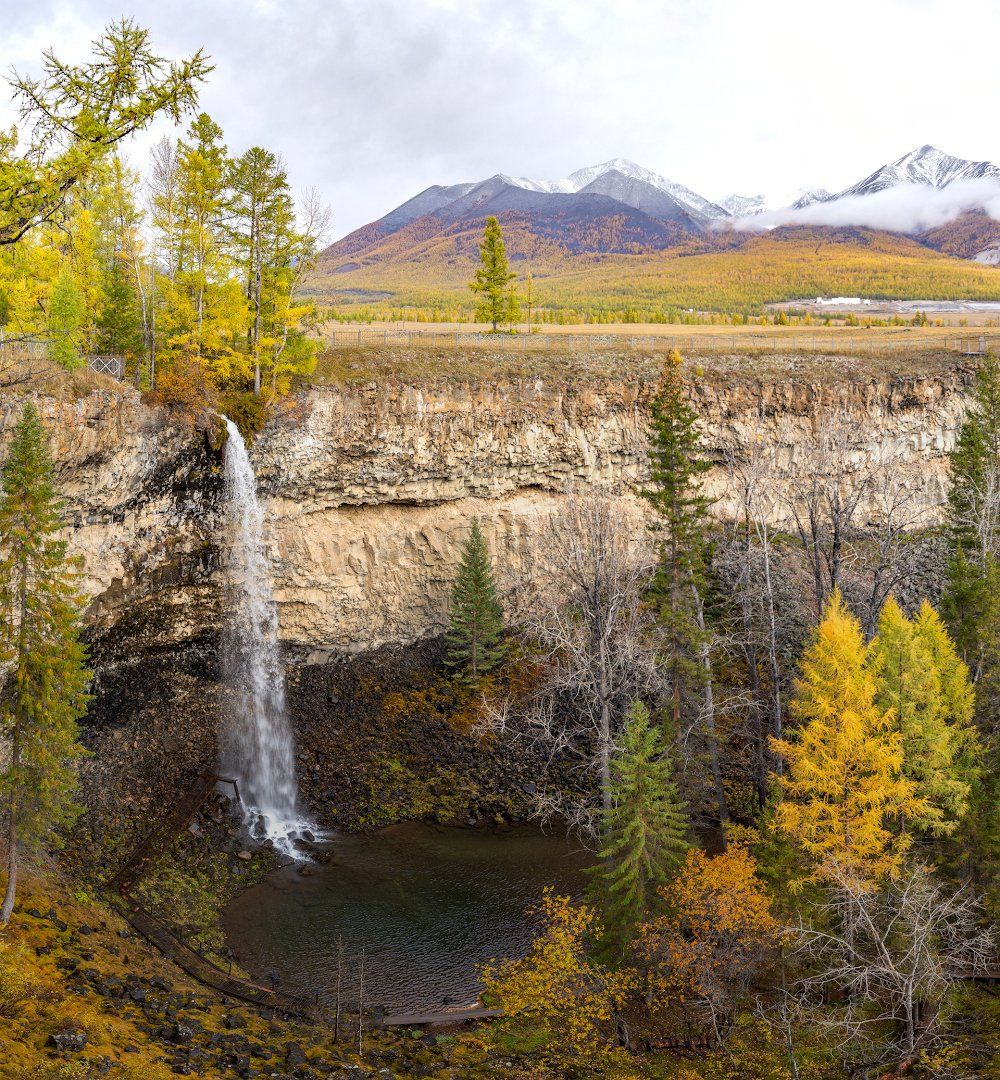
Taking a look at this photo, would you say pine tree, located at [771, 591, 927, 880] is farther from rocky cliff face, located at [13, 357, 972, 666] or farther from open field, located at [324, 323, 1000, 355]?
open field, located at [324, 323, 1000, 355]

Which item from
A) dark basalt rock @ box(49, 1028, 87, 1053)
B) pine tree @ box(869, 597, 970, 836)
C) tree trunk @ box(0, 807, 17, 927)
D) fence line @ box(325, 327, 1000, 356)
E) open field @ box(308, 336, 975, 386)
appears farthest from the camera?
fence line @ box(325, 327, 1000, 356)

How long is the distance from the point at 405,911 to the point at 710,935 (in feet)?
36.0

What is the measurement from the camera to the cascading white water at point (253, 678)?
1313 inches

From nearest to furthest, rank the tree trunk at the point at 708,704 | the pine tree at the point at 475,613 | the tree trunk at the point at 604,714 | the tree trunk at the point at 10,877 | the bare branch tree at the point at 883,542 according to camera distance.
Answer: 1. the tree trunk at the point at 10,877
2. the tree trunk at the point at 604,714
3. the tree trunk at the point at 708,704
4. the bare branch tree at the point at 883,542
5. the pine tree at the point at 475,613

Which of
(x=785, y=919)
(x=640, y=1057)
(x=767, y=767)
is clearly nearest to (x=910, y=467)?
(x=767, y=767)

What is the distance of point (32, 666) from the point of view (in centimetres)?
2153

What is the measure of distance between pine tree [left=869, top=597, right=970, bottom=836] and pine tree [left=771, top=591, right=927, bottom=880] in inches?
31.0

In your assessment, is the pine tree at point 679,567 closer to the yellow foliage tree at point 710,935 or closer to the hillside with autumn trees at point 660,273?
the yellow foliage tree at point 710,935

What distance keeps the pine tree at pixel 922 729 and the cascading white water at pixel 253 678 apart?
22.2 metres

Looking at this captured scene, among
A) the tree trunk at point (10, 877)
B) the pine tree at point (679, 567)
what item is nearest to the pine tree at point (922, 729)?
the pine tree at point (679, 567)

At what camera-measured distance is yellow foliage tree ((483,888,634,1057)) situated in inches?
807

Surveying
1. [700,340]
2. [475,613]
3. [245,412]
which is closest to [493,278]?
[700,340]

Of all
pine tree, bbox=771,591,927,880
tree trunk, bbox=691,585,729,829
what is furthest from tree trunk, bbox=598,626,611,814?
pine tree, bbox=771,591,927,880

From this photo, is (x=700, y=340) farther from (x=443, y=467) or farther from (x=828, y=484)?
(x=828, y=484)
